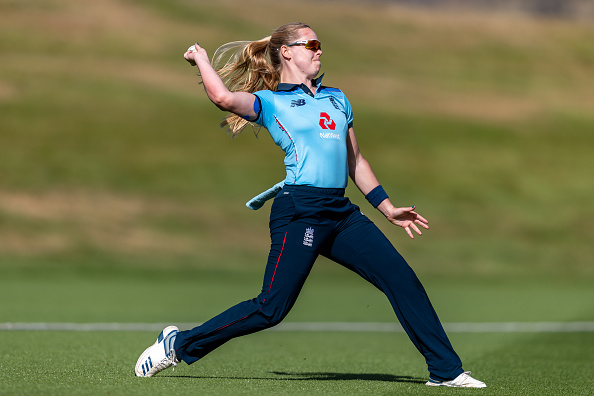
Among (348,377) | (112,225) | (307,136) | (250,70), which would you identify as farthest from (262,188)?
(307,136)

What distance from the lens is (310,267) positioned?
670 cm

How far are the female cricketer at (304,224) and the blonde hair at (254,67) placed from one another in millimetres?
25

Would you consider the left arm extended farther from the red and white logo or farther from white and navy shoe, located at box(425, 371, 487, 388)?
white and navy shoe, located at box(425, 371, 487, 388)

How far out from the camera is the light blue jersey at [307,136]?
6.67 metres

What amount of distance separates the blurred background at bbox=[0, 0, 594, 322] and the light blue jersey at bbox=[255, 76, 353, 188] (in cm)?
570

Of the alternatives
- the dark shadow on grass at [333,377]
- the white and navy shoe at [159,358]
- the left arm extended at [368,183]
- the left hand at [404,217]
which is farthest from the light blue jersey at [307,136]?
the dark shadow on grass at [333,377]

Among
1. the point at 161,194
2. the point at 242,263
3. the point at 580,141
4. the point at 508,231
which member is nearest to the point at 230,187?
the point at 161,194

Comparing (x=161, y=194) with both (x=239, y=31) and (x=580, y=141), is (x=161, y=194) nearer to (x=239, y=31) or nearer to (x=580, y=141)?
(x=580, y=141)

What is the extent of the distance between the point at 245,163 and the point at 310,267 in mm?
23827

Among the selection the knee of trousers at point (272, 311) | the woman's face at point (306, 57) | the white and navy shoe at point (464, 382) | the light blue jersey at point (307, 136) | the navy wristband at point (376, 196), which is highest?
the woman's face at point (306, 57)

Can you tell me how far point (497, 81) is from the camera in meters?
44.5

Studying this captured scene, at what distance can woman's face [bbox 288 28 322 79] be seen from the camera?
693cm

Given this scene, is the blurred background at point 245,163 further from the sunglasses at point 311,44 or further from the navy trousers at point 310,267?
the sunglasses at point 311,44

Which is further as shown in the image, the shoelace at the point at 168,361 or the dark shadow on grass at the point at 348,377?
the dark shadow on grass at the point at 348,377
